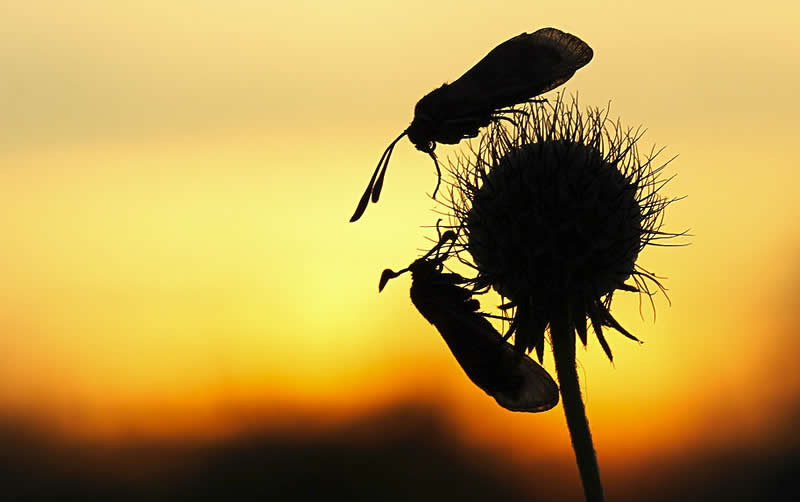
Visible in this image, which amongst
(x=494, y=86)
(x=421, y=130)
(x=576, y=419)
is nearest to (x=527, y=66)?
(x=494, y=86)

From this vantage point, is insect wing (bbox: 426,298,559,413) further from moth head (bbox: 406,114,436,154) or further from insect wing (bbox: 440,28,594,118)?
insect wing (bbox: 440,28,594,118)

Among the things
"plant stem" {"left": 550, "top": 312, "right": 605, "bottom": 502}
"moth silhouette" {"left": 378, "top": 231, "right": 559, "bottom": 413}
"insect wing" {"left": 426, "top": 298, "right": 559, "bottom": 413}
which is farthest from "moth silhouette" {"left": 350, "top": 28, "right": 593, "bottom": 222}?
"plant stem" {"left": 550, "top": 312, "right": 605, "bottom": 502}

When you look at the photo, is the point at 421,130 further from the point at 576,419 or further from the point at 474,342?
the point at 576,419

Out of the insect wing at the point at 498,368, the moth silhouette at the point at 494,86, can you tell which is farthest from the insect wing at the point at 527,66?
the insect wing at the point at 498,368

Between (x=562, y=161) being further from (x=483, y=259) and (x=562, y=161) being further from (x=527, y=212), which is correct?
(x=483, y=259)

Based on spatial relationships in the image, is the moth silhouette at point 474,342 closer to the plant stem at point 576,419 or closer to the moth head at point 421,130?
the plant stem at point 576,419

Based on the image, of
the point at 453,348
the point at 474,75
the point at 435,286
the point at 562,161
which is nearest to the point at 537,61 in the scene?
the point at 474,75
